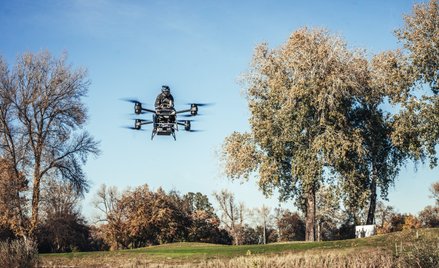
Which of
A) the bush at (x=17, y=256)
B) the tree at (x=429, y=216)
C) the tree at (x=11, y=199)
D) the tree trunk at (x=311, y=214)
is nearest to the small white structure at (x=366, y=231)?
the tree trunk at (x=311, y=214)

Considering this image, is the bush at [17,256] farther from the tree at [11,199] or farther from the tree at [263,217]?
the tree at [263,217]

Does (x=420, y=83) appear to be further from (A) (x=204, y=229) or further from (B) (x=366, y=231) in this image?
(A) (x=204, y=229)

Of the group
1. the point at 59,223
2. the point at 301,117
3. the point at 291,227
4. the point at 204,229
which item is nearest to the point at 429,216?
the point at 291,227

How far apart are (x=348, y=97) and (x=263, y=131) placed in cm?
699

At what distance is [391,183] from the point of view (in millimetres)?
45031

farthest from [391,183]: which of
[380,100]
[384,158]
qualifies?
[380,100]

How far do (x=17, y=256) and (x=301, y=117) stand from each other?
24.2 meters

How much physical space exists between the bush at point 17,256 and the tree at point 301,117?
21.0m

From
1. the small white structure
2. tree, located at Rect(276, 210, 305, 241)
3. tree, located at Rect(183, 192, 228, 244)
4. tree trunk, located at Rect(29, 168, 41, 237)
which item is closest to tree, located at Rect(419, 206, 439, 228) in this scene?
tree, located at Rect(276, 210, 305, 241)

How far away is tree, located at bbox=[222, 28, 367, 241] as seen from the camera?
4066 centimetres

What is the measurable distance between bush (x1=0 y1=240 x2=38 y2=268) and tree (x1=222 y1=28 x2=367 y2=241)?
2100 centimetres

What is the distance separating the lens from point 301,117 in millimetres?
41000

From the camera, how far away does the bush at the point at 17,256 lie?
21.8 metres

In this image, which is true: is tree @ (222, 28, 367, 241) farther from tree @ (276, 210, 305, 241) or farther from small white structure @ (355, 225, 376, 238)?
tree @ (276, 210, 305, 241)
